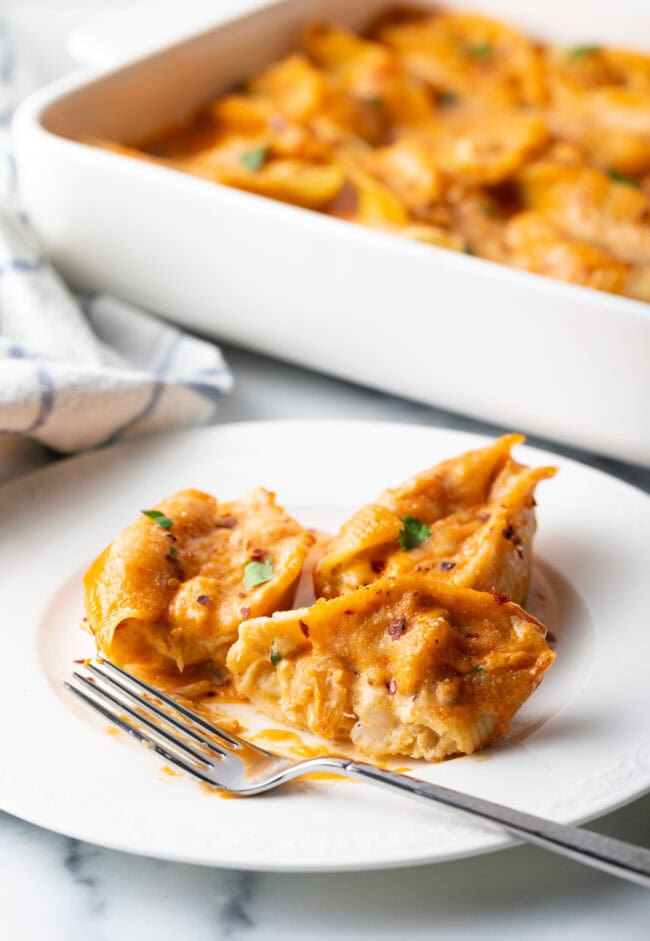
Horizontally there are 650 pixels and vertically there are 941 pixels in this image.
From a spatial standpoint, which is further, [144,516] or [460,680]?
[144,516]

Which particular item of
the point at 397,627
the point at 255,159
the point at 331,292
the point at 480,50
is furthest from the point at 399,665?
the point at 480,50

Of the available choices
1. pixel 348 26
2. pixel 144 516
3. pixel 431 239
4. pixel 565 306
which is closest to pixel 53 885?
pixel 144 516

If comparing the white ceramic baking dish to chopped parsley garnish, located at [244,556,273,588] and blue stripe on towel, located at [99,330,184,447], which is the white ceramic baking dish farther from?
chopped parsley garnish, located at [244,556,273,588]

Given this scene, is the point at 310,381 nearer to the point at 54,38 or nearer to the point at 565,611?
the point at 565,611

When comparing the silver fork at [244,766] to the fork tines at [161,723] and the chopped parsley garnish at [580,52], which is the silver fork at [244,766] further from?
the chopped parsley garnish at [580,52]

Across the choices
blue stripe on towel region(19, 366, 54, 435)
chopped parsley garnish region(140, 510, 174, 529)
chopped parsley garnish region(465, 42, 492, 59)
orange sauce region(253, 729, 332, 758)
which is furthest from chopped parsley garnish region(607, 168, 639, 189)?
orange sauce region(253, 729, 332, 758)

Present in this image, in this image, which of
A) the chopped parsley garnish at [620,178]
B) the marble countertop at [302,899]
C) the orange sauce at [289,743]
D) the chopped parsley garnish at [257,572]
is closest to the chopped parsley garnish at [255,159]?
the chopped parsley garnish at [620,178]

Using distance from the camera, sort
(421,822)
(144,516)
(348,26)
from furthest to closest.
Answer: (348,26) < (144,516) < (421,822)
